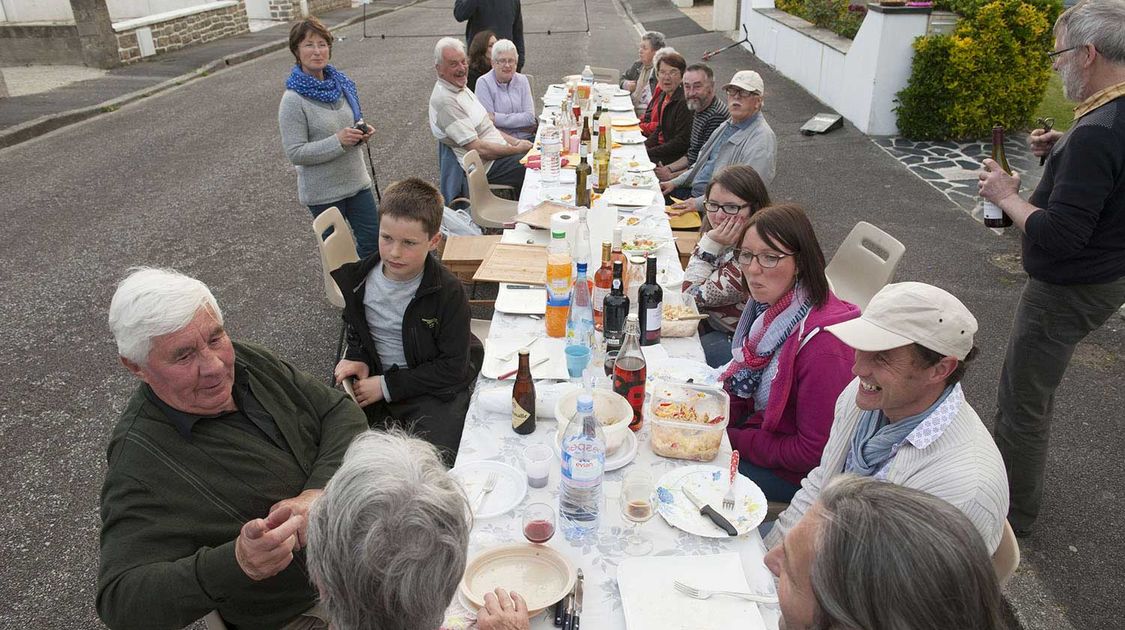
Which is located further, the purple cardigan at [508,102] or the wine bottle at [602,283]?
the purple cardigan at [508,102]

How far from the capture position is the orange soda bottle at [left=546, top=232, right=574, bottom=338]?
10.6 feet

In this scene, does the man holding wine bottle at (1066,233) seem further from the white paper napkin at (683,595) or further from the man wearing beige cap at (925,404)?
the white paper napkin at (683,595)

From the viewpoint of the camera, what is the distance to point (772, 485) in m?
2.91

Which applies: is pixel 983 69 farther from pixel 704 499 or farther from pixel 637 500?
pixel 637 500

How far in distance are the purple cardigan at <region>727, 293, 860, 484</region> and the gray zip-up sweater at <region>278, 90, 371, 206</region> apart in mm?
3361

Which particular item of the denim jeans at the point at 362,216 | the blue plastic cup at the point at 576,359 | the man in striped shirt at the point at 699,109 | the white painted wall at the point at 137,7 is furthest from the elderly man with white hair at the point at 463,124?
the white painted wall at the point at 137,7

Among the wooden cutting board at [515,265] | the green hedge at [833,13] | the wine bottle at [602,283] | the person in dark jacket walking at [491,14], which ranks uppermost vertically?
the person in dark jacket walking at [491,14]

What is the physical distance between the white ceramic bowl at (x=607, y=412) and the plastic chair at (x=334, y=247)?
78.8 inches

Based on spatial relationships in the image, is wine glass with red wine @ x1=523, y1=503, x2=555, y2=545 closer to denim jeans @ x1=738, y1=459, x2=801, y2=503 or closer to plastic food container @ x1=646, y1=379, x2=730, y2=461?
plastic food container @ x1=646, y1=379, x2=730, y2=461

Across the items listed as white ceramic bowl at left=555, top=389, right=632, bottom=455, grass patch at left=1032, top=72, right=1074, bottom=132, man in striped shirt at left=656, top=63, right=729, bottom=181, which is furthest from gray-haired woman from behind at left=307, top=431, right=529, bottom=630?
grass patch at left=1032, top=72, right=1074, bottom=132

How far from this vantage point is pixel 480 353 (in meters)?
4.05

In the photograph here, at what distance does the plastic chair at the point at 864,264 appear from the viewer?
4121 mm

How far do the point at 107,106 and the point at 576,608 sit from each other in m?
13.2

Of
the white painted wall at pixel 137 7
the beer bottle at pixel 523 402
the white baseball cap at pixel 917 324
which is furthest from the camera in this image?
the white painted wall at pixel 137 7
